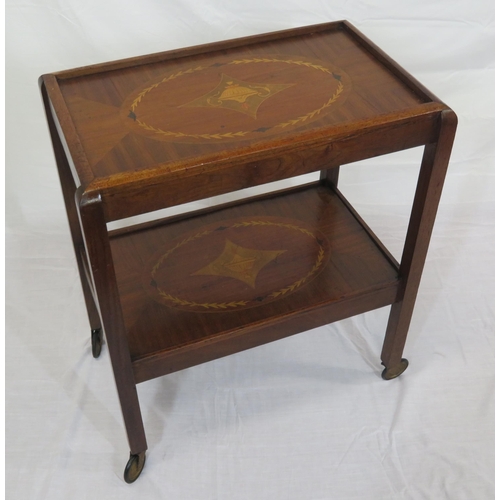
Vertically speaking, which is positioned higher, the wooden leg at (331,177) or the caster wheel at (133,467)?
the wooden leg at (331,177)

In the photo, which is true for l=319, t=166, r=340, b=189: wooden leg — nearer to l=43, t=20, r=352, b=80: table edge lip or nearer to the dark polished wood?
the dark polished wood

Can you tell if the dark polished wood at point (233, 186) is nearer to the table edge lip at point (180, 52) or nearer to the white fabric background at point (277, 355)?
the table edge lip at point (180, 52)

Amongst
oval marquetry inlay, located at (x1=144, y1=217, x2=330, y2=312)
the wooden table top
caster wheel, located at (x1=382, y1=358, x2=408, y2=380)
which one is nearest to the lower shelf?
oval marquetry inlay, located at (x1=144, y1=217, x2=330, y2=312)

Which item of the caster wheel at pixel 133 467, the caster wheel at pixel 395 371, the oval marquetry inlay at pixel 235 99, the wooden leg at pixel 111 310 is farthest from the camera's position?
the caster wheel at pixel 395 371

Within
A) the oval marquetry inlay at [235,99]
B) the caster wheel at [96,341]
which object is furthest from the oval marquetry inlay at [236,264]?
the oval marquetry inlay at [235,99]

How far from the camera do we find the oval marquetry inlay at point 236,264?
158 centimetres

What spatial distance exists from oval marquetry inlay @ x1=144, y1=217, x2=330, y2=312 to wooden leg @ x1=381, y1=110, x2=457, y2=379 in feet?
0.68

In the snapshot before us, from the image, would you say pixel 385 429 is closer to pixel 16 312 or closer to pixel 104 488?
pixel 104 488

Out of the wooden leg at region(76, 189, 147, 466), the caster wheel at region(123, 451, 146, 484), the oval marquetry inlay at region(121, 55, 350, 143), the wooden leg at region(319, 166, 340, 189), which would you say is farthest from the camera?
the wooden leg at region(319, 166, 340, 189)

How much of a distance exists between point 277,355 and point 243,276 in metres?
0.29

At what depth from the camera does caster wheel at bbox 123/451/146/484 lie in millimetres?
1541

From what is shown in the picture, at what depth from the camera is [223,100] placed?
1.39 metres

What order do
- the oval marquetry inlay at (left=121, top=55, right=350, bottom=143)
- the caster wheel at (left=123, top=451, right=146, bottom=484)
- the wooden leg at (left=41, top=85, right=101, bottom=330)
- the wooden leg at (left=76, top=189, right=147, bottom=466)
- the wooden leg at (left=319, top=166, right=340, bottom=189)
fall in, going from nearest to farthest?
1. the wooden leg at (left=76, top=189, right=147, bottom=466)
2. the oval marquetry inlay at (left=121, top=55, right=350, bottom=143)
3. the wooden leg at (left=41, top=85, right=101, bottom=330)
4. the caster wheel at (left=123, top=451, right=146, bottom=484)
5. the wooden leg at (left=319, top=166, right=340, bottom=189)

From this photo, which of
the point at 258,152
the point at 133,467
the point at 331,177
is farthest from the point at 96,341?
the point at 258,152
